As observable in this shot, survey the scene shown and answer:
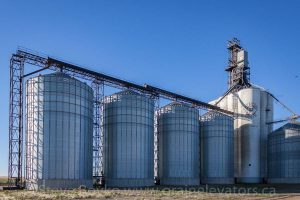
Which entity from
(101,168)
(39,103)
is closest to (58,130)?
(39,103)

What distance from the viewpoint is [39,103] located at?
57.6 meters

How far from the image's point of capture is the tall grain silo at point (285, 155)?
297 ft

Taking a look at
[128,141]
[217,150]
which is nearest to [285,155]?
[217,150]

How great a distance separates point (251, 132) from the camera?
3757 inches

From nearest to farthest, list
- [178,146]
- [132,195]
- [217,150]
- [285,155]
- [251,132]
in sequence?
[132,195] → [178,146] → [217,150] → [285,155] → [251,132]

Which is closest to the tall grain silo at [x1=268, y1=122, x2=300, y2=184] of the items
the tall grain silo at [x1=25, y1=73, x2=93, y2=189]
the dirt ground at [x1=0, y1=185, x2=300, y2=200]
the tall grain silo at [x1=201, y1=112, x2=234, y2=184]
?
the tall grain silo at [x1=201, y1=112, x2=234, y2=184]

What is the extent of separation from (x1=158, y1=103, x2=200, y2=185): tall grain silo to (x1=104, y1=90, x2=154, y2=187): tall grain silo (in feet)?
25.0

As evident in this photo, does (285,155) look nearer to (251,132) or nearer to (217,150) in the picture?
(251,132)

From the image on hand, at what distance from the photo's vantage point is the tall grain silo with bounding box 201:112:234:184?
3447 inches

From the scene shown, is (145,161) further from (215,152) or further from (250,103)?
(250,103)

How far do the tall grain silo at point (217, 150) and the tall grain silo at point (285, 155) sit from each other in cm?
1157

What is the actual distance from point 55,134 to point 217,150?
4285 centimetres

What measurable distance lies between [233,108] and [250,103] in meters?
4.67

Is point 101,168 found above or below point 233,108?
below
